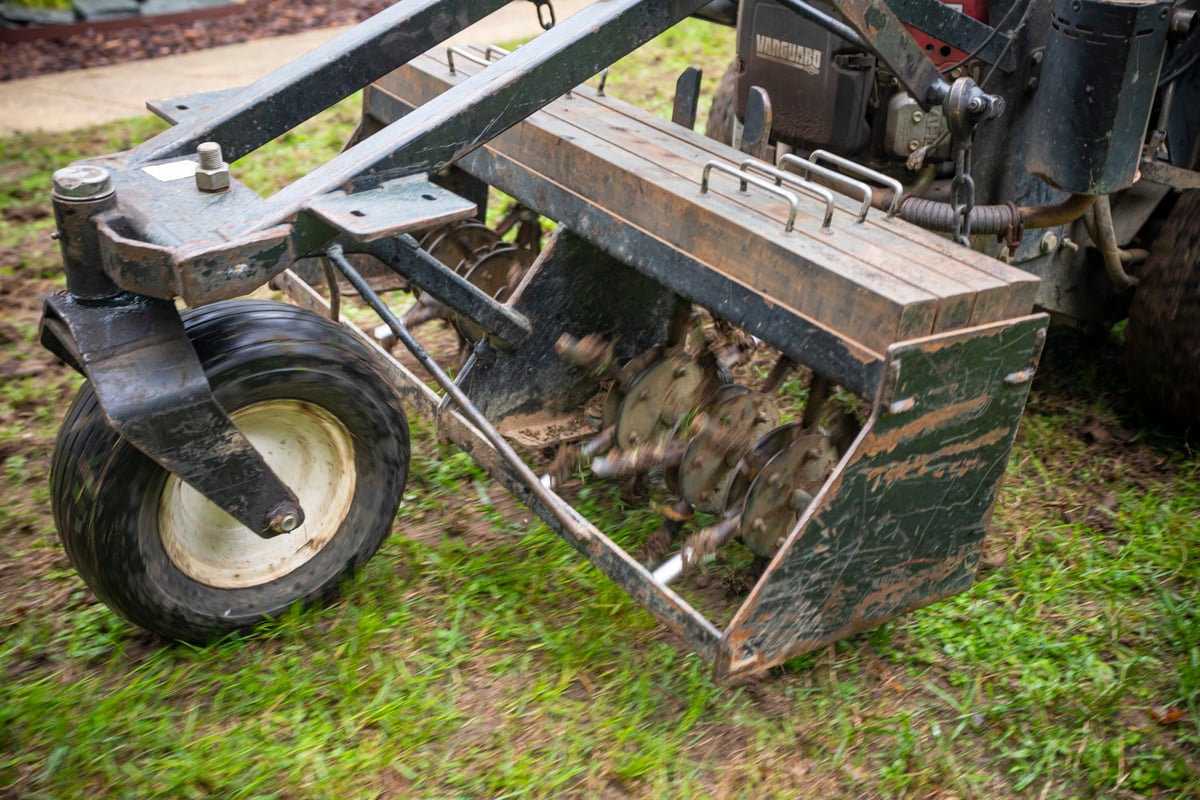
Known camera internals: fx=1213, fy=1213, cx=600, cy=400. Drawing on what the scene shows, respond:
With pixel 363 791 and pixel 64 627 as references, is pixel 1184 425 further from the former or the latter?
pixel 64 627

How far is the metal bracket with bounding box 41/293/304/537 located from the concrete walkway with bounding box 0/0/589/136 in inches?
165

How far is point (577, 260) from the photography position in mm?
3447

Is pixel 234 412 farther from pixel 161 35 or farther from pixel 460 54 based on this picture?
pixel 161 35

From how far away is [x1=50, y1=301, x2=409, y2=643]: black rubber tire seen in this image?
8.61ft

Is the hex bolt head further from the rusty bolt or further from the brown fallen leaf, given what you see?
the brown fallen leaf

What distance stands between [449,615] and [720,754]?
81cm

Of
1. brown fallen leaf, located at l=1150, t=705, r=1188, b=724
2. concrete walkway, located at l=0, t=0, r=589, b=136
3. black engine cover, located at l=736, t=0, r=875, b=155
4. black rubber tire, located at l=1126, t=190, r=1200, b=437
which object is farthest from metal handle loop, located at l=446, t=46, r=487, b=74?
concrete walkway, located at l=0, t=0, r=589, b=136

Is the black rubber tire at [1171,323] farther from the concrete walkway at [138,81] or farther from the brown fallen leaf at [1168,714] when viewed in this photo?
the concrete walkway at [138,81]

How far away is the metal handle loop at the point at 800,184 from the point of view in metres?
2.76

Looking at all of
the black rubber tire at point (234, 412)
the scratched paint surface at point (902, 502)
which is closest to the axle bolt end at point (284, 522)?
the black rubber tire at point (234, 412)

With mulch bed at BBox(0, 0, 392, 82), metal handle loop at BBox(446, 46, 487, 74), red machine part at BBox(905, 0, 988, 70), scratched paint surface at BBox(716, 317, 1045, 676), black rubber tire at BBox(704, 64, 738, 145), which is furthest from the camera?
mulch bed at BBox(0, 0, 392, 82)

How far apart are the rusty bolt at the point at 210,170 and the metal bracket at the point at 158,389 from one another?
0.27 metres

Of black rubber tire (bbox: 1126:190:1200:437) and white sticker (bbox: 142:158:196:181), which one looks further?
black rubber tire (bbox: 1126:190:1200:437)

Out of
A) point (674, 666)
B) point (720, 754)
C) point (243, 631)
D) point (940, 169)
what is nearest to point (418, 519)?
point (243, 631)
